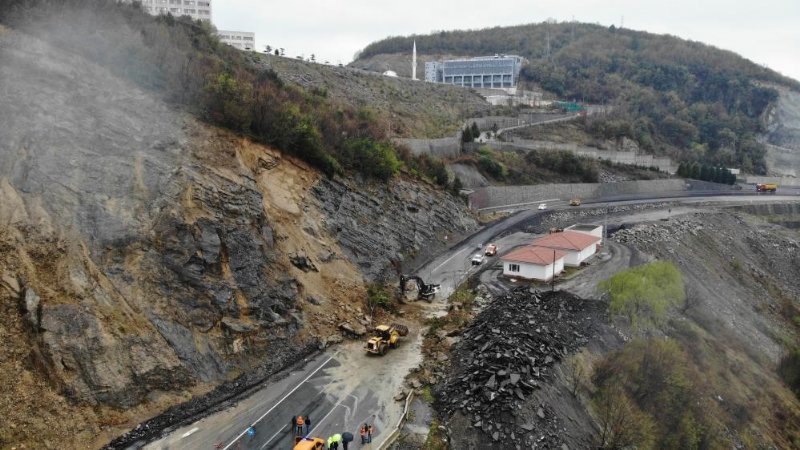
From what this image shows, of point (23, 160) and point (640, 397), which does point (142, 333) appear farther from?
point (640, 397)

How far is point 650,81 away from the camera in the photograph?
148m

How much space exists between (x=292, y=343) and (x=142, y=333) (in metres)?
6.92

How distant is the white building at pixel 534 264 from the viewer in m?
36.9

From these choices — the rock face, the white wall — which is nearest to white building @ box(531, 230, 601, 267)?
the white wall

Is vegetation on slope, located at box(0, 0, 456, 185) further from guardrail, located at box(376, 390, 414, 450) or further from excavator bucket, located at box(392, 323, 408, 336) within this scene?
guardrail, located at box(376, 390, 414, 450)

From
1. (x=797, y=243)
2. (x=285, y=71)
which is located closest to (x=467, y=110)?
(x=285, y=71)

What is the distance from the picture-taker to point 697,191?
3172 inches

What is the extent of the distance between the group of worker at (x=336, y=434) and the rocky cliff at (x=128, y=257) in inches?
171

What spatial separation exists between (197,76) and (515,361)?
Result: 23.5 metres

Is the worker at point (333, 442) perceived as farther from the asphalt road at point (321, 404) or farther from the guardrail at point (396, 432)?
the guardrail at point (396, 432)

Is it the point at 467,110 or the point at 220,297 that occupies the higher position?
the point at 467,110

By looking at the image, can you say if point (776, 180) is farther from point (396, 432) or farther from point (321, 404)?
point (321, 404)

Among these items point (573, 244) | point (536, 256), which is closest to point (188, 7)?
point (573, 244)

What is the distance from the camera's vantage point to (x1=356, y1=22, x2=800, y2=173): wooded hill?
112312mm
